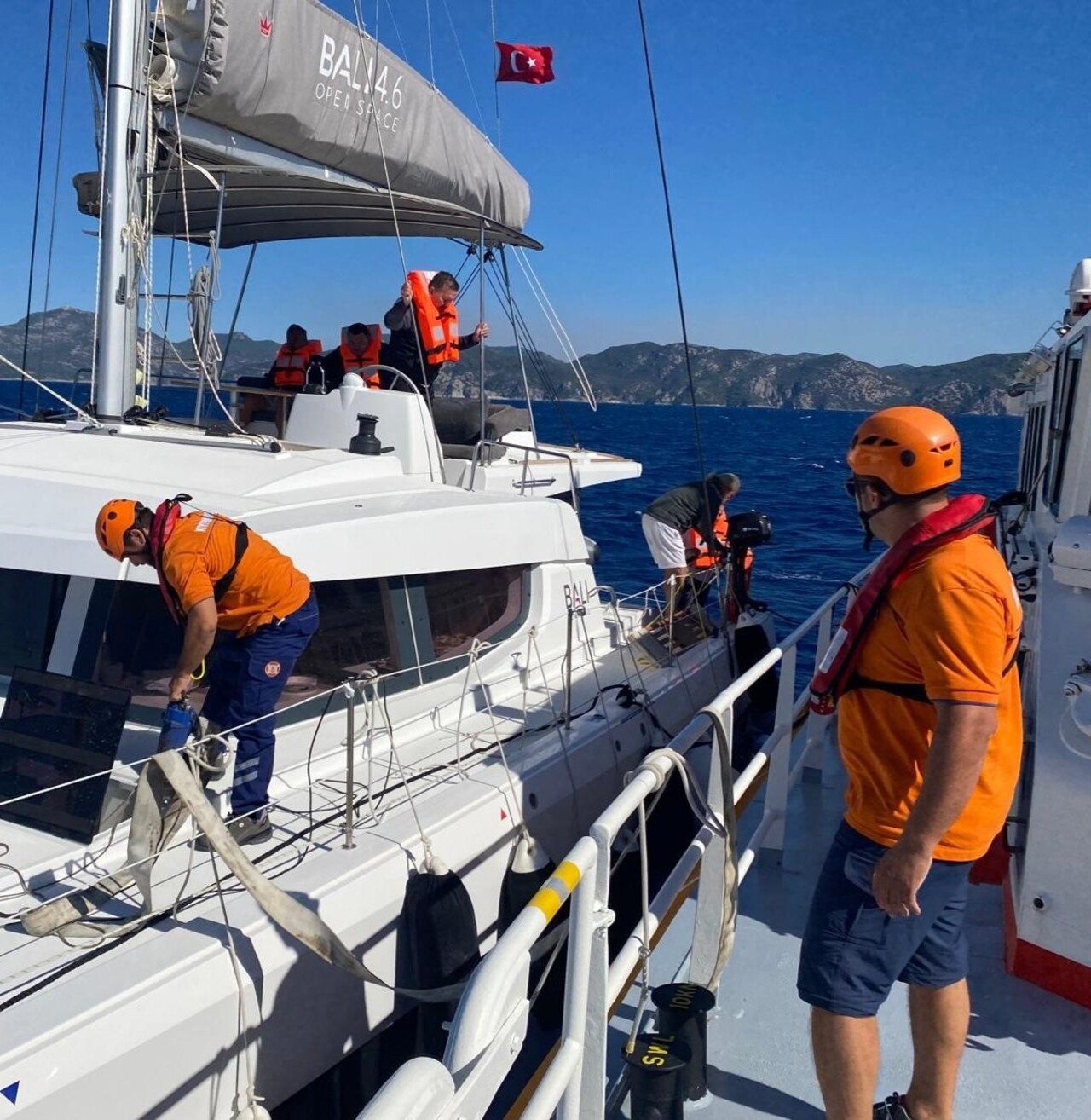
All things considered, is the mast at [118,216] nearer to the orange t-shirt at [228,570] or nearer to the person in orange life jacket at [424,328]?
the person in orange life jacket at [424,328]

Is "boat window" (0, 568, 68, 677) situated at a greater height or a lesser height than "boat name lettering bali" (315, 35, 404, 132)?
lesser

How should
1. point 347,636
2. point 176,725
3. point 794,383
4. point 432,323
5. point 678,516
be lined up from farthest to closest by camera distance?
point 794,383
point 678,516
point 432,323
point 347,636
point 176,725

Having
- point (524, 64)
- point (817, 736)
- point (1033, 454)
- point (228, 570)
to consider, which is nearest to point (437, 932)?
point (228, 570)

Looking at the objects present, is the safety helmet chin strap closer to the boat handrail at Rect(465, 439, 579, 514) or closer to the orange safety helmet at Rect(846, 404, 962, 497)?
the orange safety helmet at Rect(846, 404, 962, 497)

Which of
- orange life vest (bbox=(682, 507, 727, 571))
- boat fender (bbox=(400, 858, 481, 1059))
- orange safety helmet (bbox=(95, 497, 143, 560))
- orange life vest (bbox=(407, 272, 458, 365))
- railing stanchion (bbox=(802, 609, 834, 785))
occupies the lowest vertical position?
boat fender (bbox=(400, 858, 481, 1059))

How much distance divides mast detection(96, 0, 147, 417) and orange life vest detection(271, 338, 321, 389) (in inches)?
73.8

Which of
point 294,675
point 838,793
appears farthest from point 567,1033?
point 838,793

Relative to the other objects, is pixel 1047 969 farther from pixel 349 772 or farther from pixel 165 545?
pixel 165 545

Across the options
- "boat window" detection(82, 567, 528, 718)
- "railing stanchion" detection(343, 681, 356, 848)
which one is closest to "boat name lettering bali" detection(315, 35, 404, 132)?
"boat window" detection(82, 567, 528, 718)

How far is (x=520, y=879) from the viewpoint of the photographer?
405cm

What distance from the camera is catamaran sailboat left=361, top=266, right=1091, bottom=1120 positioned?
6.83 feet

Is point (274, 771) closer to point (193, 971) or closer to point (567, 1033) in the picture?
point (193, 971)

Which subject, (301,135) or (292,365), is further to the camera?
(292,365)

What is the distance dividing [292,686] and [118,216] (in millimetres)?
3168
